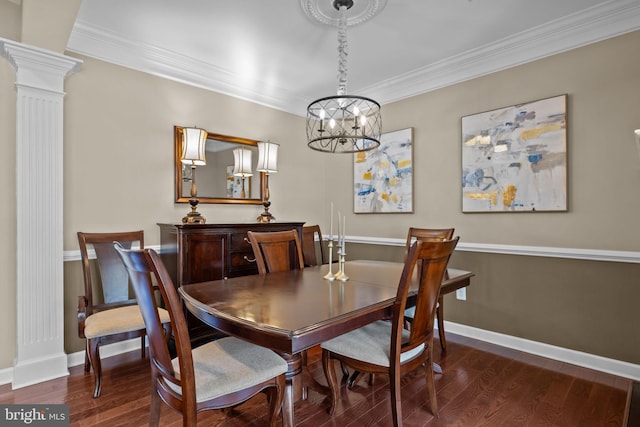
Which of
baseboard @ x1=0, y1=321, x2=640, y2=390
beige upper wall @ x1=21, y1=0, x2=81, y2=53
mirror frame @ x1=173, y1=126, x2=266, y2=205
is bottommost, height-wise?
baseboard @ x1=0, y1=321, x2=640, y2=390

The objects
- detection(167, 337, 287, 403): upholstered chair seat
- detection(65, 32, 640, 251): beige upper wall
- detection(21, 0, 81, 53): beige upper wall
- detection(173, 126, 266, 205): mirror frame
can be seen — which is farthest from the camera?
detection(173, 126, 266, 205): mirror frame

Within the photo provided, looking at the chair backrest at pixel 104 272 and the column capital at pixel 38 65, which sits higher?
the column capital at pixel 38 65

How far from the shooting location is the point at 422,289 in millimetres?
1690

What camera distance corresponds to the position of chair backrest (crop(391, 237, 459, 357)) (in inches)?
62.4

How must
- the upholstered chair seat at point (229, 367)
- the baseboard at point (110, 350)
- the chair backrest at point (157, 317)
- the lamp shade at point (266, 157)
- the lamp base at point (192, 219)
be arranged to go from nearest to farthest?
the chair backrest at point (157, 317)
the upholstered chair seat at point (229, 367)
the baseboard at point (110, 350)
the lamp base at point (192, 219)
the lamp shade at point (266, 157)

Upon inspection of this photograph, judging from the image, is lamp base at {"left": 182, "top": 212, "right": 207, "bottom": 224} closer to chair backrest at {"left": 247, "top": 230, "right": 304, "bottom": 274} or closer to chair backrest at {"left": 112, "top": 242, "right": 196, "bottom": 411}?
chair backrest at {"left": 247, "top": 230, "right": 304, "bottom": 274}

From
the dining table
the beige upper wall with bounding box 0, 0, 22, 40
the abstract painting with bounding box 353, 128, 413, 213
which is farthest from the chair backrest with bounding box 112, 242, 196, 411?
the abstract painting with bounding box 353, 128, 413, 213

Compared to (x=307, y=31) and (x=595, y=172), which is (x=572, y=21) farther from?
(x=307, y=31)

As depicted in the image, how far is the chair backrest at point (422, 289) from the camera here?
1586mm

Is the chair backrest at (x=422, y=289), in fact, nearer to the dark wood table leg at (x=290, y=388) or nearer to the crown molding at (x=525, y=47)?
the dark wood table leg at (x=290, y=388)

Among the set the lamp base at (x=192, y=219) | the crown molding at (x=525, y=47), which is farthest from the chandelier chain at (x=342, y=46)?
the lamp base at (x=192, y=219)

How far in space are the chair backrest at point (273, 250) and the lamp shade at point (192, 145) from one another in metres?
0.99

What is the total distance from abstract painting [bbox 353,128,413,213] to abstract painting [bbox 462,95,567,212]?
61 cm

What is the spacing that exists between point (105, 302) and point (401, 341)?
7.27ft
